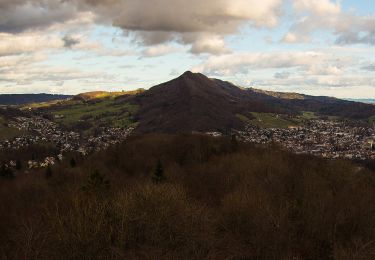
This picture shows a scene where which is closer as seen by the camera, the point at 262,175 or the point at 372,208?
the point at 372,208

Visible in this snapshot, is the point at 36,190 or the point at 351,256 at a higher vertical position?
the point at 351,256

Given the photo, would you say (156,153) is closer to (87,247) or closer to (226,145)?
(226,145)

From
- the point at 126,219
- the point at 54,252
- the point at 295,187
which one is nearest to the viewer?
the point at 54,252

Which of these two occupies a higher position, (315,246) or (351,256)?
(351,256)

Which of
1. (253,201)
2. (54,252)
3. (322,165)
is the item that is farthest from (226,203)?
(322,165)

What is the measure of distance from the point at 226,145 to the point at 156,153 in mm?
19128

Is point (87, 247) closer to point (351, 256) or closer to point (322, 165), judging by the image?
point (351, 256)

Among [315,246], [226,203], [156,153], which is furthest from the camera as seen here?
[156,153]

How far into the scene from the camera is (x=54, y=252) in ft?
93.4

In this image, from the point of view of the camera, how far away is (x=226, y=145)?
11481cm

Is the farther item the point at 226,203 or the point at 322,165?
the point at 322,165

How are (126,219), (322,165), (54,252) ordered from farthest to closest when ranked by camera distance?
(322,165)
(126,219)
(54,252)

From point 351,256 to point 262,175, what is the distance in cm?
4261

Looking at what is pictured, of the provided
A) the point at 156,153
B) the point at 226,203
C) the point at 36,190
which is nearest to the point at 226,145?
the point at 156,153
